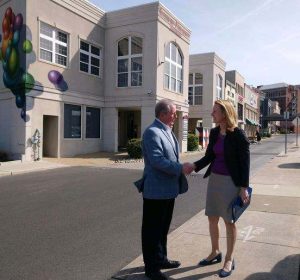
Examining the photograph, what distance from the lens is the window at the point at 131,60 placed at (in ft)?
78.4

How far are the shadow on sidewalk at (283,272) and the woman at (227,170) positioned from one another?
305mm

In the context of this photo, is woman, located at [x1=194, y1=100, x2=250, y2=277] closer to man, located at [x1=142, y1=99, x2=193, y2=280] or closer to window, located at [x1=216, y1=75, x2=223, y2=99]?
man, located at [x1=142, y1=99, x2=193, y2=280]

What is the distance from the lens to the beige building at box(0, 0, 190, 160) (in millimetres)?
18062

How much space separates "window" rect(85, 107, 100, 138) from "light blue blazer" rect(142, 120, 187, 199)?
18959 millimetres

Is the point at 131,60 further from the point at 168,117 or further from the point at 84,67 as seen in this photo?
the point at 168,117

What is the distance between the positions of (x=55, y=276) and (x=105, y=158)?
655 inches

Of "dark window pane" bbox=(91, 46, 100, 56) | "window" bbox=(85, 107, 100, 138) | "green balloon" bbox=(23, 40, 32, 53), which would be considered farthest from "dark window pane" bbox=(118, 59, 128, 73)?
"green balloon" bbox=(23, 40, 32, 53)

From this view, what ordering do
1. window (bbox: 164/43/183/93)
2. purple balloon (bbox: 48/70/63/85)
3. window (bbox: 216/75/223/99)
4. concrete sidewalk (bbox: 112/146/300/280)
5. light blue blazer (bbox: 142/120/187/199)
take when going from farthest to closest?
window (bbox: 216/75/223/99) → window (bbox: 164/43/183/93) → purple balloon (bbox: 48/70/63/85) → concrete sidewalk (bbox: 112/146/300/280) → light blue blazer (bbox: 142/120/187/199)

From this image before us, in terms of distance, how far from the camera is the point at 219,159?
161 inches

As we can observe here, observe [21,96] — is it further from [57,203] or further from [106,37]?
[57,203]

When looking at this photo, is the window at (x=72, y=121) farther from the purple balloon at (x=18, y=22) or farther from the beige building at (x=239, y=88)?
the beige building at (x=239, y=88)

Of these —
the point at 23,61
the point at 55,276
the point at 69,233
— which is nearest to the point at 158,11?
the point at 23,61

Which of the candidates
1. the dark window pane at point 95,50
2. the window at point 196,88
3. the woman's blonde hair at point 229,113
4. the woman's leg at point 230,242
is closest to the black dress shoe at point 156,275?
the woman's leg at point 230,242

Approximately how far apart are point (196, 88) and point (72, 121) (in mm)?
19573
